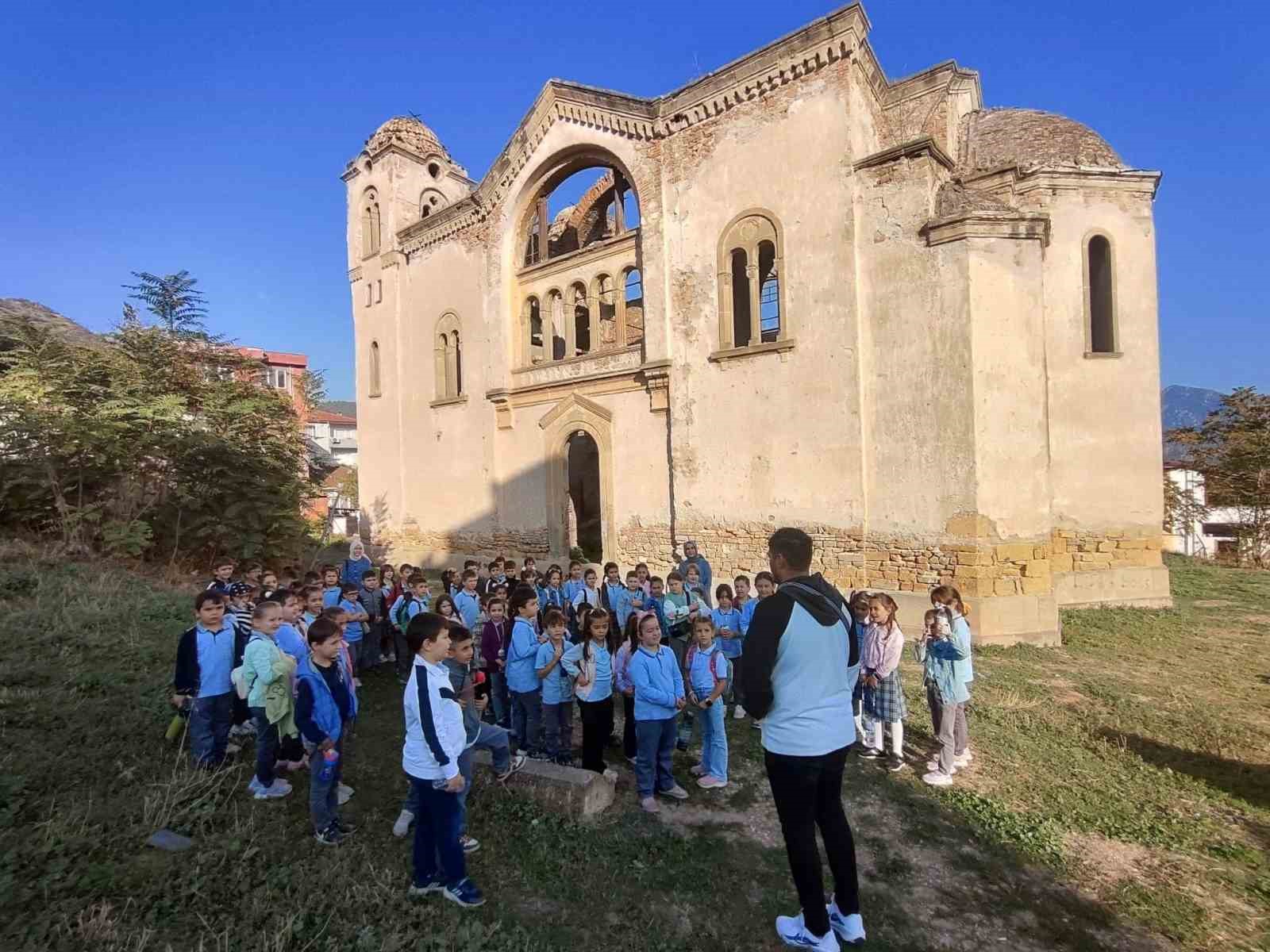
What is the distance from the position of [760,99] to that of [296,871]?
13.9 meters

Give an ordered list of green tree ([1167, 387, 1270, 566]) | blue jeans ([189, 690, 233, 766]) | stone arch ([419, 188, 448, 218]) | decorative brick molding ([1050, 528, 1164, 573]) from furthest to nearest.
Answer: stone arch ([419, 188, 448, 218])
green tree ([1167, 387, 1270, 566])
decorative brick molding ([1050, 528, 1164, 573])
blue jeans ([189, 690, 233, 766])

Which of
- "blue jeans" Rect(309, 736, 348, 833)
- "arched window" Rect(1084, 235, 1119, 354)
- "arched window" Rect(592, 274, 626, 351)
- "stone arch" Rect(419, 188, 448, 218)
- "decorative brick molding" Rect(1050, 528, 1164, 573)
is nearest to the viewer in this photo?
"blue jeans" Rect(309, 736, 348, 833)

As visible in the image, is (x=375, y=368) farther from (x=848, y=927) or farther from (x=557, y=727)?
(x=848, y=927)

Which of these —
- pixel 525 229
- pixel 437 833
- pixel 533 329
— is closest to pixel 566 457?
pixel 533 329

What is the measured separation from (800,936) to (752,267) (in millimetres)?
11597

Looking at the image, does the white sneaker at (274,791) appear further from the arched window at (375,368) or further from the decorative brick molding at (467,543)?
the arched window at (375,368)

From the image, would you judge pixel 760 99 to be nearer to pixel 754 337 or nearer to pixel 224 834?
pixel 754 337

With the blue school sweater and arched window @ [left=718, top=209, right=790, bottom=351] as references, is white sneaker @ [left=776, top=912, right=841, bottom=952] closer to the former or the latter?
the blue school sweater

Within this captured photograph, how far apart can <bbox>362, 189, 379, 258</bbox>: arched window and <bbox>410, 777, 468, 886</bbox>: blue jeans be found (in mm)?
20867

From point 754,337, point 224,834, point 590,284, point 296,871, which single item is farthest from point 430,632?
point 590,284

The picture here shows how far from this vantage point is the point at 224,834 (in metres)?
4.32

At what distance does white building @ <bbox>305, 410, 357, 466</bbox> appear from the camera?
140 ft

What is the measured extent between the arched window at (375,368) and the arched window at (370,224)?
3023 millimetres

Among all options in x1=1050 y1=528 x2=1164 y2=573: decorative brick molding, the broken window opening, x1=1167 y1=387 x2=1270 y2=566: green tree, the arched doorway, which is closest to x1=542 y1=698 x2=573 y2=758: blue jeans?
x1=1050 y1=528 x2=1164 y2=573: decorative brick molding
